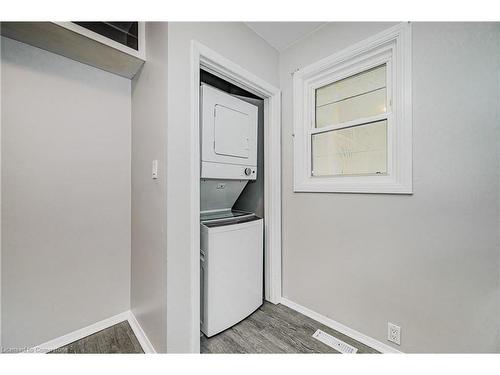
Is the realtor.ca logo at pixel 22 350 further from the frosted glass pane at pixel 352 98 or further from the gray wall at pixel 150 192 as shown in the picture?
the frosted glass pane at pixel 352 98

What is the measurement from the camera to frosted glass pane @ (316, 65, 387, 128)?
1466mm

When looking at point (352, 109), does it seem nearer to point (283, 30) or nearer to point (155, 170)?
point (283, 30)

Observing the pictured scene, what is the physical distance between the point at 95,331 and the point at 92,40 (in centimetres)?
196

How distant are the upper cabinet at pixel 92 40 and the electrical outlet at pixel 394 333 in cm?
240

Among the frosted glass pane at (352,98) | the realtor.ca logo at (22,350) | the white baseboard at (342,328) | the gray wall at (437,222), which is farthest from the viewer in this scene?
the frosted glass pane at (352,98)

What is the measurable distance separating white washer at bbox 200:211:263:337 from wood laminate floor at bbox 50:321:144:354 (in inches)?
18.9

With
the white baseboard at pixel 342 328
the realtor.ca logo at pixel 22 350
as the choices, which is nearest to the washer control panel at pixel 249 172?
the white baseboard at pixel 342 328

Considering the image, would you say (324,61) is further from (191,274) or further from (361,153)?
(191,274)

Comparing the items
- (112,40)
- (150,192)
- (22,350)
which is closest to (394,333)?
(150,192)

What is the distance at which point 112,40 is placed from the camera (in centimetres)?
130

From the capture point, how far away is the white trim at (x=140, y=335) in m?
1.34

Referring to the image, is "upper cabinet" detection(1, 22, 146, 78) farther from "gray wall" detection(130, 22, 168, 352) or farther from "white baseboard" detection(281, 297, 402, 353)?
"white baseboard" detection(281, 297, 402, 353)

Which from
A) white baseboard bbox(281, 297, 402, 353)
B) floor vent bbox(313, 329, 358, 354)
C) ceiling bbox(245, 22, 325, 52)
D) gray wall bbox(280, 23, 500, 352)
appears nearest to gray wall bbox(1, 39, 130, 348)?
ceiling bbox(245, 22, 325, 52)

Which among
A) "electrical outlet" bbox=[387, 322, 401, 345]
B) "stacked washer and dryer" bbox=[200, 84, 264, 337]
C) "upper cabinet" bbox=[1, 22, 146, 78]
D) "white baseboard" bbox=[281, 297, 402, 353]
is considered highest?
"upper cabinet" bbox=[1, 22, 146, 78]
